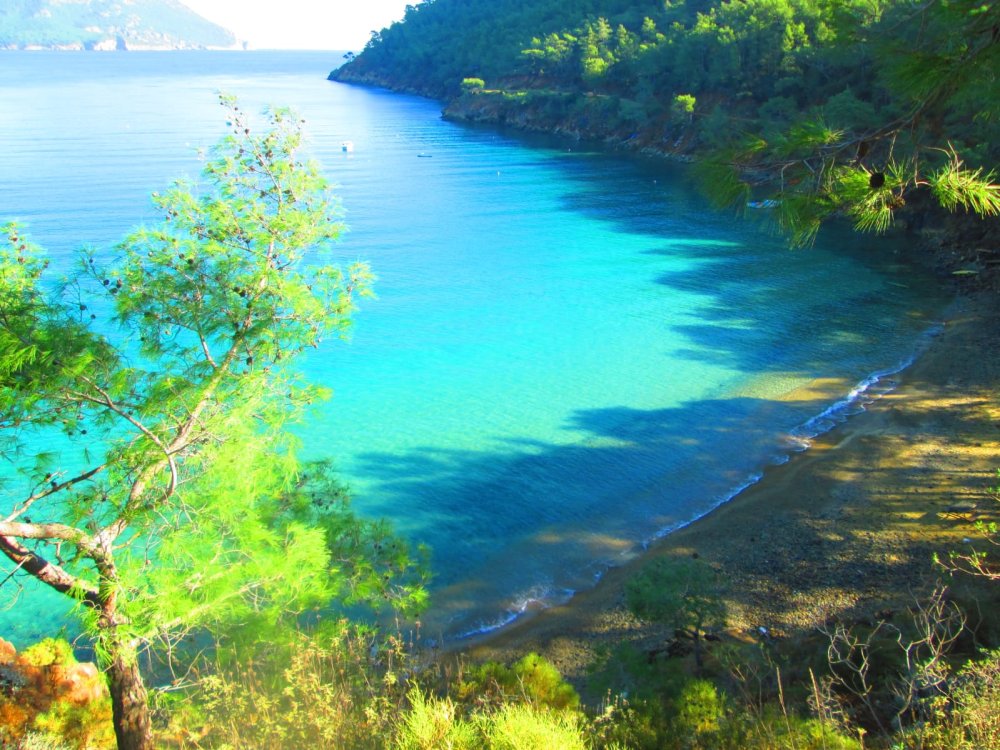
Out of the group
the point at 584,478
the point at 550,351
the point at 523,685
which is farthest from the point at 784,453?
the point at 523,685

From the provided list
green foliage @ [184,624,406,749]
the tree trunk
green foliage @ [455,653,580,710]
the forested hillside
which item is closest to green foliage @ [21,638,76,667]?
green foliage @ [184,624,406,749]

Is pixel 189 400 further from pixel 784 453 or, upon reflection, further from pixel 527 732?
pixel 784 453

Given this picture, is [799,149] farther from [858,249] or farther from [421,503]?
[858,249]

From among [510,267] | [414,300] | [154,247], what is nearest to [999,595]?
[154,247]

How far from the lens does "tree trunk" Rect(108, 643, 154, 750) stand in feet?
20.5

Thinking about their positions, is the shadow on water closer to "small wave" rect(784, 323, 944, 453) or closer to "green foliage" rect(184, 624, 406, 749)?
"small wave" rect(784, 323, 944, 453)

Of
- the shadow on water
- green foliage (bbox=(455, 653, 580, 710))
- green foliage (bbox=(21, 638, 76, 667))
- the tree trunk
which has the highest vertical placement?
the tree trunk

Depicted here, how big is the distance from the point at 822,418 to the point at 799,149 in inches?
466

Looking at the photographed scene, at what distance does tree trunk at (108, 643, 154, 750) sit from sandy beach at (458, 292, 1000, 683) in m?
4.88

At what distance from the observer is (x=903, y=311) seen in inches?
915

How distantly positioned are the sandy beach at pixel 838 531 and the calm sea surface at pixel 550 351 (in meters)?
0.68

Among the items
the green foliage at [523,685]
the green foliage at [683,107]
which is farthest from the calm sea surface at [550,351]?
the green foliage at [683,107]

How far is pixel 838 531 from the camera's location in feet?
40.2

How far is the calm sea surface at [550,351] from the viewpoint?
543 inches
